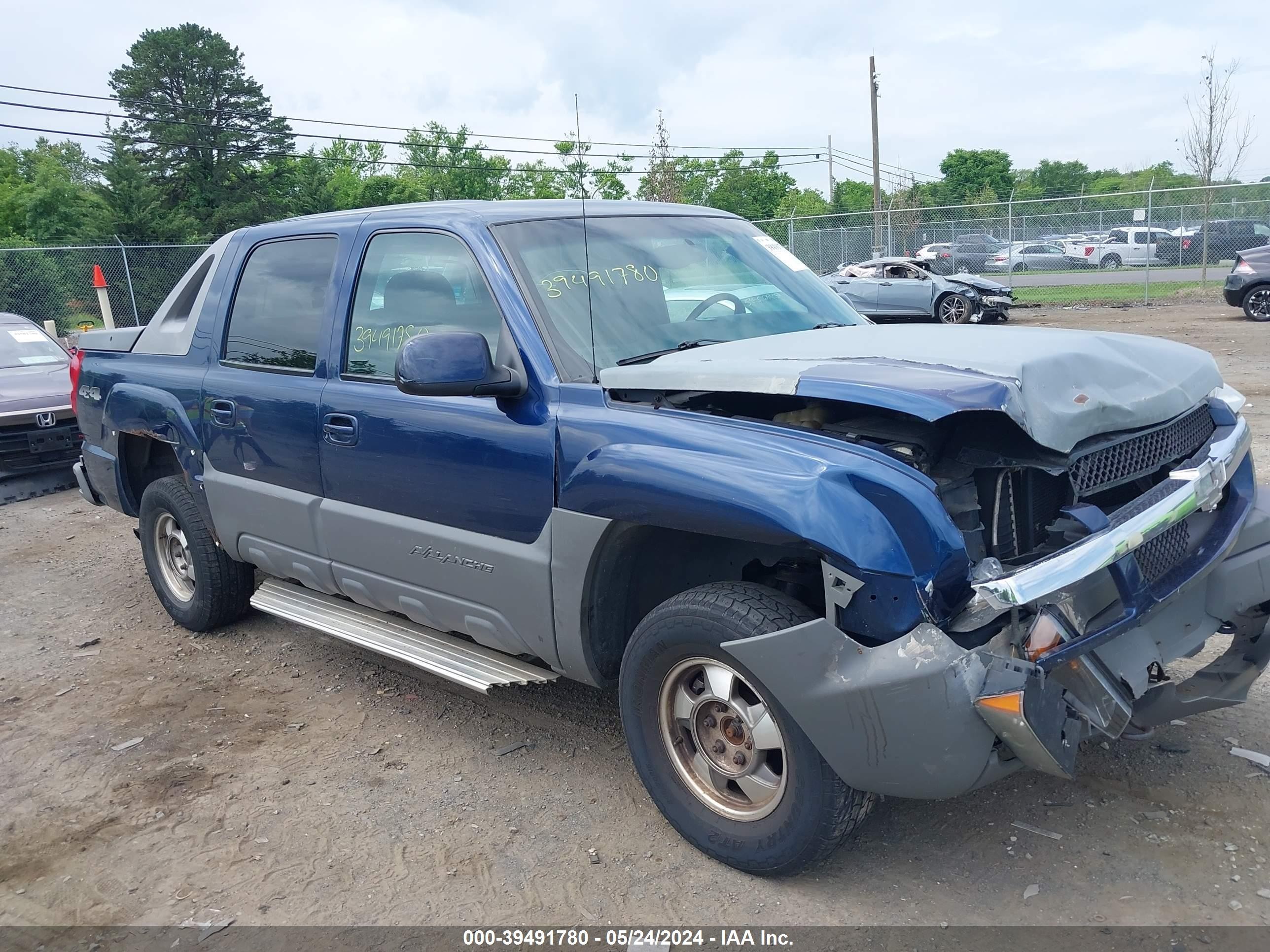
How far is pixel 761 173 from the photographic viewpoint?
51.6m

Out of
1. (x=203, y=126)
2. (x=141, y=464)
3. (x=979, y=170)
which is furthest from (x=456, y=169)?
(x=979, y=170)

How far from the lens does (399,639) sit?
4129 mm

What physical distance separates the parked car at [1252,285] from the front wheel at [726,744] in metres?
17.6

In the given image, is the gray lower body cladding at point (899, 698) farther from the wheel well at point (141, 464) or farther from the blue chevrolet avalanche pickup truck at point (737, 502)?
Answer: the wheel well at point (141, 464)

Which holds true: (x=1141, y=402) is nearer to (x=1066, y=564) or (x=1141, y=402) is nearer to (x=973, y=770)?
(x=1066, y=564)

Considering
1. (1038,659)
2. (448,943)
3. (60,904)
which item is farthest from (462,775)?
(1038,659)

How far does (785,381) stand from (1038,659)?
97 cm

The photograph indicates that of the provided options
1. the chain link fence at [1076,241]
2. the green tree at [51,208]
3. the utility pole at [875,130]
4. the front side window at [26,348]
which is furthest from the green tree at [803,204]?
the front side window at [26,348]

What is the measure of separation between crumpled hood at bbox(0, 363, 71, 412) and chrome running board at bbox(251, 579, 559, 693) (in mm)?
5146

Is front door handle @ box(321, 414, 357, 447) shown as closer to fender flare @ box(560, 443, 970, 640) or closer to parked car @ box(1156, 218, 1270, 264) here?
fender flare @ box(560, 443, 970, 640)

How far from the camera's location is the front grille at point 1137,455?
9.56ft

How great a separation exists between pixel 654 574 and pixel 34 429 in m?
7.52

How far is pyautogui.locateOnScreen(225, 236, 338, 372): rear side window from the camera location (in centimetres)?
431

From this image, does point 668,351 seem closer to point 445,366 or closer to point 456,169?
point 445,366
